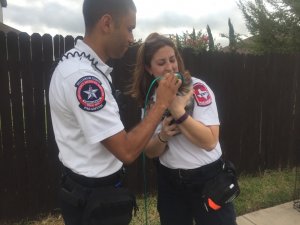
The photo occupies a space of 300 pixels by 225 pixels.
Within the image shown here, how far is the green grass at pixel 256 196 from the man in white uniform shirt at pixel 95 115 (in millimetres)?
2270

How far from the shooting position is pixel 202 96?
2.09m

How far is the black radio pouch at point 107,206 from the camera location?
1.76 m

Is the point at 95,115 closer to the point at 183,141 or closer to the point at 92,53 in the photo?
the point at 92,53

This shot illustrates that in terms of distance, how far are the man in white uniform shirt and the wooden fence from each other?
2068mm

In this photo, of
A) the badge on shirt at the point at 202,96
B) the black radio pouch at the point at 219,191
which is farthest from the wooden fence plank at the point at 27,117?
the black radio pouch at the point at 219,191

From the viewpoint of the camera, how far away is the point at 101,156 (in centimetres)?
179

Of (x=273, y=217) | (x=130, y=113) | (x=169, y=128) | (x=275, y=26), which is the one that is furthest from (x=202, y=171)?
(x=275, y=26)

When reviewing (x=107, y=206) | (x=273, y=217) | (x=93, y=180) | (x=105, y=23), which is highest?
(x=105, y=23)

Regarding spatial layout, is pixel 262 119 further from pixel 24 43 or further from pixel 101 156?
pixel 101 156

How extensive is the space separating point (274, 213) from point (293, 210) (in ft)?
0.86

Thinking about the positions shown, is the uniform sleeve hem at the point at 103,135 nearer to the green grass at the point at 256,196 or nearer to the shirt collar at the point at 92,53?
the shirt collar at the point at 92,53

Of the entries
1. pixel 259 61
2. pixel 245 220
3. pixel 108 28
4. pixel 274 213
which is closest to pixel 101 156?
pixel 108 28

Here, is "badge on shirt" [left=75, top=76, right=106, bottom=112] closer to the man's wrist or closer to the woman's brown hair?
the man's wrist

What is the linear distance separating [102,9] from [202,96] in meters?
0.79
